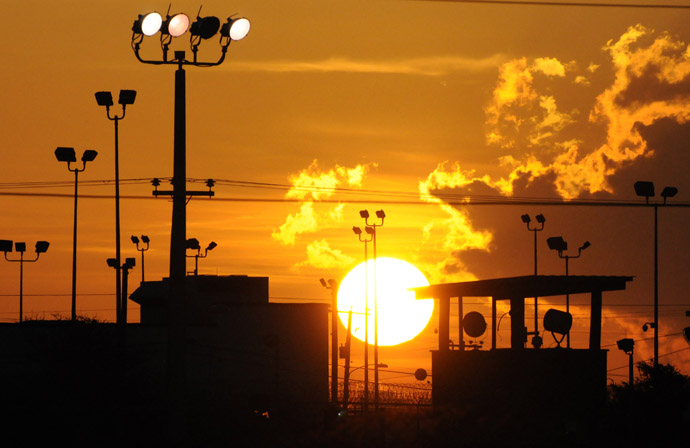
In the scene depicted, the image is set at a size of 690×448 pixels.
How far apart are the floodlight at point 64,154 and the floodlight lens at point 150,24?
69.0 feet

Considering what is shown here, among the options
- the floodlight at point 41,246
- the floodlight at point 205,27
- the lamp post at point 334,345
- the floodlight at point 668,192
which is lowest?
the lamp post at point 334,345

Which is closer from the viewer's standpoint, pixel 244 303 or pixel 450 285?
pixel 450 285

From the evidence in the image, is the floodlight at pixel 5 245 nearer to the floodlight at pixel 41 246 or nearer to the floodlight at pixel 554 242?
the floodlight at pixel 41 246

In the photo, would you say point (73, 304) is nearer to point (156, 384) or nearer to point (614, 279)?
point (156, 384)

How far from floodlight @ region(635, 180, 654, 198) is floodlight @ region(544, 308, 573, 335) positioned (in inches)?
630

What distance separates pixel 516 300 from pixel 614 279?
431 cm

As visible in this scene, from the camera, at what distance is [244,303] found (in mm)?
77312

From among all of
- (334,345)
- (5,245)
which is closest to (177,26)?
(5,245)

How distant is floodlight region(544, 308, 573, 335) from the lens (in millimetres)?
41906

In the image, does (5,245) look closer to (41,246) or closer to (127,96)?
(41,246)

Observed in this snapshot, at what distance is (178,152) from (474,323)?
17.9 m

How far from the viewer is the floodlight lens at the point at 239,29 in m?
31.9

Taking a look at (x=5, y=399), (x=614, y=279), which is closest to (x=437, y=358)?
(x=614, y=279)

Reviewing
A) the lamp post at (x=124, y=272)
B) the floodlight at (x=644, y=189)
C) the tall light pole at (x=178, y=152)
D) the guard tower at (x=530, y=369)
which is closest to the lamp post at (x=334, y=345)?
the lamp post at (x=124, y=272)
